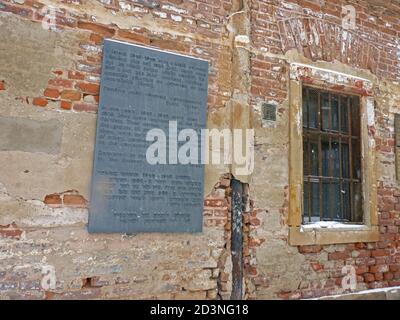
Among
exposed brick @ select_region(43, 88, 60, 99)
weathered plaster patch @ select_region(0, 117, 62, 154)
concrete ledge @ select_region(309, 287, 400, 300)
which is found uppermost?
exposed brick @ select_region(43, 88, 60, 99)

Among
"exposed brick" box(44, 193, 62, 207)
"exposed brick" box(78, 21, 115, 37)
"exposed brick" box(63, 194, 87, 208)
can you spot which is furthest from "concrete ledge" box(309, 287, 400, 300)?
"exposed brick" box(78, 21, 115, 37)

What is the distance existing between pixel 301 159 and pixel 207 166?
1090 mm

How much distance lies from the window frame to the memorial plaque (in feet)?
3.35

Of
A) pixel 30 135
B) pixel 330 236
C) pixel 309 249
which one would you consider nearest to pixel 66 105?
pixel 30 135

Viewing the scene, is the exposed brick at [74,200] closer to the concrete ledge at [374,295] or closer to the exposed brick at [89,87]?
the exposed brick at [89,87]

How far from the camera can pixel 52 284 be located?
259cm

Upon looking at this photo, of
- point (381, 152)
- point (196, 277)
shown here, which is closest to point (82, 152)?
point (196, 277)

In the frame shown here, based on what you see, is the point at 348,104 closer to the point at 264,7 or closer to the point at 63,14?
the point at 264,7

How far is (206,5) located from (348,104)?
2.02 m

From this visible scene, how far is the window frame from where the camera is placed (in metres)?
3.55

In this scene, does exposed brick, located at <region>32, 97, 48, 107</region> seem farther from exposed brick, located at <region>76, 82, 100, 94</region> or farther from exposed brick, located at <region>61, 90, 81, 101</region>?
exposed brick, located at <region>76, 82, 100, 94</region>

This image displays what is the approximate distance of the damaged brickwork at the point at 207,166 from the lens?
260 cm

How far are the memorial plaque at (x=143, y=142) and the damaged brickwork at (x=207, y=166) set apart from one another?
10 centimetres

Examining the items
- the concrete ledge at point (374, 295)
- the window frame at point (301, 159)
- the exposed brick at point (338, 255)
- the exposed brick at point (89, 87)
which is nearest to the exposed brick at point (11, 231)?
the exposed brick at point (89, 87)
